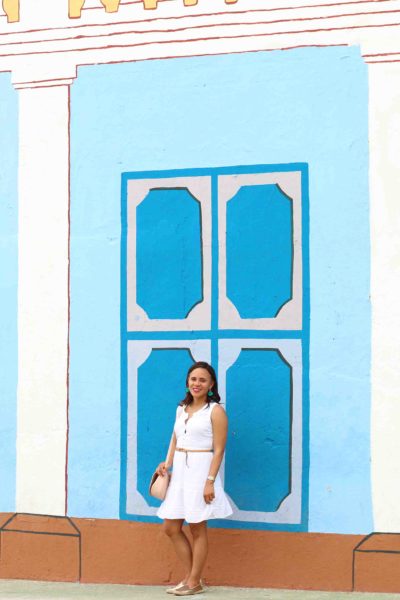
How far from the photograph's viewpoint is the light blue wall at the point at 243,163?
667 centimetres

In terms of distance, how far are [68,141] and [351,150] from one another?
1.96 m

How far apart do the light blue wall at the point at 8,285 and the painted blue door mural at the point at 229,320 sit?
0.82 meters

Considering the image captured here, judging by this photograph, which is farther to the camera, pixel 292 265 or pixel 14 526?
pixel 14 526

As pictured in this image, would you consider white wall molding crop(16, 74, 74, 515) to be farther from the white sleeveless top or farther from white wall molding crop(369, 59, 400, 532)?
white wall molding crop(369, 59, 400, 532)

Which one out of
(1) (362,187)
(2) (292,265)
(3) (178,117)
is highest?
(3) (178,117)

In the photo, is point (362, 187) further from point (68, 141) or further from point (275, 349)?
Answer: point (68, 141)

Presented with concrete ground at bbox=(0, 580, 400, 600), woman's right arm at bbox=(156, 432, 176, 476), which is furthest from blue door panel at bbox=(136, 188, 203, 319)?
concrete ground at bbox=(0, 580, 400, 600)

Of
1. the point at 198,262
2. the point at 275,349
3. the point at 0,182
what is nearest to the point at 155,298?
the point at 198,262

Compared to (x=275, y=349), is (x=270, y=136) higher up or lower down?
higher up

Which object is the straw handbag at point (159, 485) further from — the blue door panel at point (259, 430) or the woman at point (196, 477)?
the blue door panel at point (259, 430)

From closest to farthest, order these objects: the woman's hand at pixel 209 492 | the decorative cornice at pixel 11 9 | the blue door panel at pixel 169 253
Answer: the woman's hand at pixel 209 492
the blue door panel at pixel 169 253
the decorative cornice at pixel 11 9

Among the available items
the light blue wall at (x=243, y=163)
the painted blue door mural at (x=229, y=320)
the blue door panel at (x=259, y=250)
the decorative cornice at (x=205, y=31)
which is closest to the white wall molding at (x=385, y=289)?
the light blue wall at (x=243, y=163)

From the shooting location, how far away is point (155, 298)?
23.2ft

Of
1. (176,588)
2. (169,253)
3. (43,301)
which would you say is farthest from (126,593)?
(169,253)
